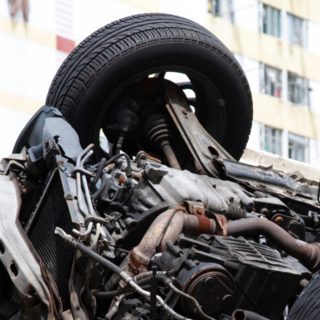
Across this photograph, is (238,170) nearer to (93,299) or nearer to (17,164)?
(17,164)

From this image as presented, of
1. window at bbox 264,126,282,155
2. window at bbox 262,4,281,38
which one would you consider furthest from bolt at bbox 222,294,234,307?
window at bbox 262,4,281,38

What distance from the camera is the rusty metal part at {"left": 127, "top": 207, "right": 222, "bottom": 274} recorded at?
3.83 meters

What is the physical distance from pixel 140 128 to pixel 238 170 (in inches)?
34.3

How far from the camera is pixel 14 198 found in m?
4.26

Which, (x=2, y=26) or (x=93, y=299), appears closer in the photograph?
(x=93, y=299)

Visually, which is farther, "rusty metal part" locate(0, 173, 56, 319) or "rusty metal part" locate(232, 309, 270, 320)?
"rusty metal part" locate(0, 173, 56, 319)

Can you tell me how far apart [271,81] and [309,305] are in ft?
66.5

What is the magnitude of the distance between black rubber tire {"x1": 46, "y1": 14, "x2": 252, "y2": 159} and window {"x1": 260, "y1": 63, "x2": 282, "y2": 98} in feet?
55.2

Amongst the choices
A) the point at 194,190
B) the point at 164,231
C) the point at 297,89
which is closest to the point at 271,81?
the point at 297,89

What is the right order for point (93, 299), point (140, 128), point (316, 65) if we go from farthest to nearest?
point (316, 65) → point (140, 128) → point (93, 299)

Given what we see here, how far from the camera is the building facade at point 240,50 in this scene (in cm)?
1711

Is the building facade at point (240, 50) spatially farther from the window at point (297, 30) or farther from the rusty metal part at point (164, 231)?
the rusty metal part at point (164, 231)

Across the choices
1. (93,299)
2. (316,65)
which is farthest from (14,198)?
(316,65)

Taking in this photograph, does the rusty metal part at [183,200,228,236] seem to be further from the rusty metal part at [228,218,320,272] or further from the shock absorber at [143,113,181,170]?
the shock absorber at [143,113,181,170]
